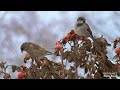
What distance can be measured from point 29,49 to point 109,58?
0.50m

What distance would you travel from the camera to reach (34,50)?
1.79 meters

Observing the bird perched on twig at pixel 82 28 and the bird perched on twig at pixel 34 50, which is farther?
the bird perched on twig at pixel 82 28

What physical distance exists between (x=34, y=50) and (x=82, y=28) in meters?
0.37

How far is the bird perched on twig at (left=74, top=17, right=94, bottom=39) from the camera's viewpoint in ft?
6.12

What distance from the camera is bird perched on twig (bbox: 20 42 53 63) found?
1.76 meters

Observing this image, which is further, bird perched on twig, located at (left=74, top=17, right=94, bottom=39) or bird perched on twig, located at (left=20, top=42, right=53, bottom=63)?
bird perched on twig, located at (left=74, top=17, right=94, bottom=39)

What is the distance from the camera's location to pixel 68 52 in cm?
176

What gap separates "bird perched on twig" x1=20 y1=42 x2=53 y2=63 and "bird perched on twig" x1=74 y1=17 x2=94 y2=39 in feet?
0.76

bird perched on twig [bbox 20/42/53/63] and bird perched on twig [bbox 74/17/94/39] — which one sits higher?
bird perched on twig [bbox 74/17/94/39]

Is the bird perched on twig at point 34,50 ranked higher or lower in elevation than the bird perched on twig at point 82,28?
lower

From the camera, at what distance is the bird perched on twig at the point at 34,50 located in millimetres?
1760

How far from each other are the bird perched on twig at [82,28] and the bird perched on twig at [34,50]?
0.23 meters
